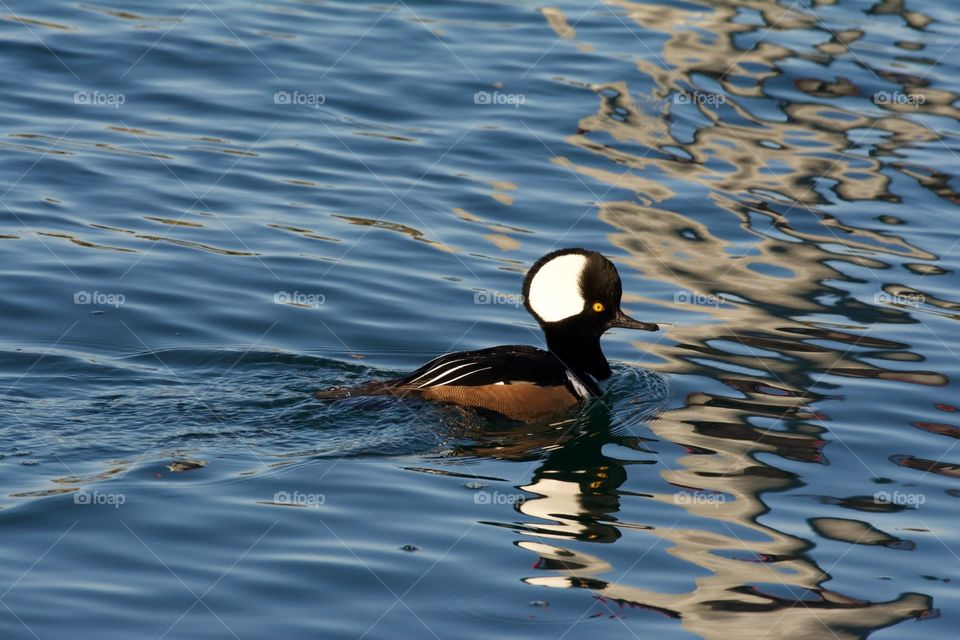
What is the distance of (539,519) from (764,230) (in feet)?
19.8

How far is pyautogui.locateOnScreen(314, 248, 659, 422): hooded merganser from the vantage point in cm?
888

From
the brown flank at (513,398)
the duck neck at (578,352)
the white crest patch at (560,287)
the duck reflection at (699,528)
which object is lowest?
the duck reflection at (699,528)

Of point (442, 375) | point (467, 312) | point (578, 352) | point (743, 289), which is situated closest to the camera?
point (442, 375)

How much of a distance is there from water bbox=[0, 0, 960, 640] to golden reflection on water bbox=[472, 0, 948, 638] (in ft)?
0.12

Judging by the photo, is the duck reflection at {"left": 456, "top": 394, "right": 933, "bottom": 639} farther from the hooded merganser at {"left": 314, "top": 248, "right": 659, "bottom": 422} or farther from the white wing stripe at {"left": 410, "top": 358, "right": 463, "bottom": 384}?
the white wing stripe at {"left": 410, "top": 358, "right": 463, "bottom": 384}

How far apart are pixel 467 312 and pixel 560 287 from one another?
1559mm

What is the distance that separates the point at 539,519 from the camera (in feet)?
24.6

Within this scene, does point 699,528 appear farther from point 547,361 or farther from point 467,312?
point 467,312

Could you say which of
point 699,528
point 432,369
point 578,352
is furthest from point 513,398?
point 699,528

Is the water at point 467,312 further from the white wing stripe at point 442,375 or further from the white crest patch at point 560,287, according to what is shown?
the white crest patch at point 560,287

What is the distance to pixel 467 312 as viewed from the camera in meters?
10.8

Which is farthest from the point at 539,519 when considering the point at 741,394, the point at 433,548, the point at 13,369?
the point at 13,369

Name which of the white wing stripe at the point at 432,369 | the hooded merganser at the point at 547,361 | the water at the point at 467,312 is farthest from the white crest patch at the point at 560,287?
the white wing stripe at the point at 432,369

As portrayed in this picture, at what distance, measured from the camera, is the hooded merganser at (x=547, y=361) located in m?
8.88
